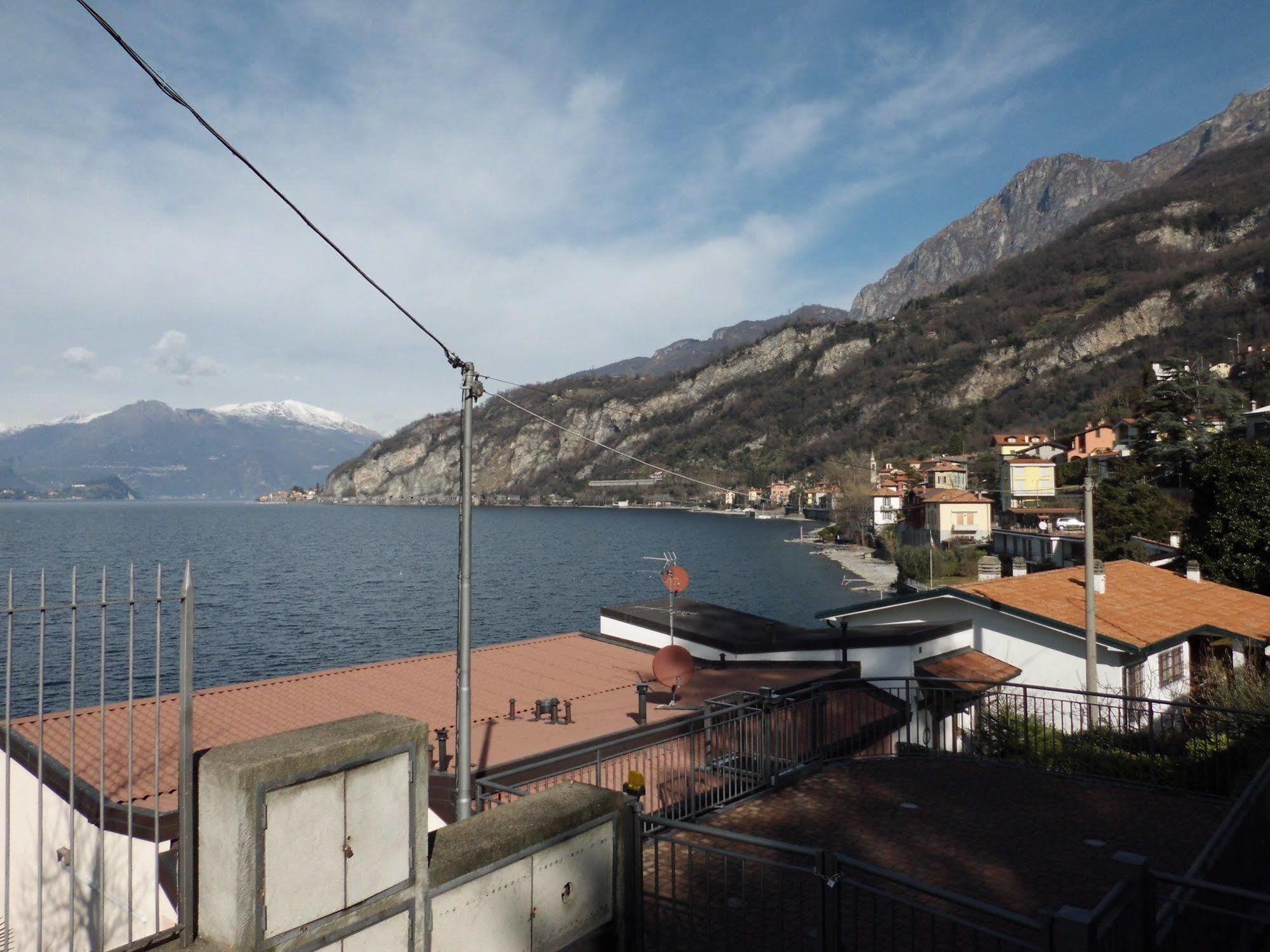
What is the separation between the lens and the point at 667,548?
12050 cm

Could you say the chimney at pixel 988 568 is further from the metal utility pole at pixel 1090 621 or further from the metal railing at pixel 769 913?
the metal railing at pixel 769 913

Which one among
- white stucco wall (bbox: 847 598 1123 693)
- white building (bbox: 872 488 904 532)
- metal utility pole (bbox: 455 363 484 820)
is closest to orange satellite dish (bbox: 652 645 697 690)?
white stucco wall (bbox: 847 598 1123 693)

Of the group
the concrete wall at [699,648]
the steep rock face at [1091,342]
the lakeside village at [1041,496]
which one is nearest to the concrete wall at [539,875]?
the concrete wall at [699,648]

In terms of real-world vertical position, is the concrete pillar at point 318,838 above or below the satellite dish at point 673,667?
above

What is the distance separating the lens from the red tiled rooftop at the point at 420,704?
12984 mm

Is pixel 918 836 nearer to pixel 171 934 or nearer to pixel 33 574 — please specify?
pixel 171 934

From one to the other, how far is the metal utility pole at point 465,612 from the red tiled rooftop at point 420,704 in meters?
2.87

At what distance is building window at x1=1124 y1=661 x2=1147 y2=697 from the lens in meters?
19.9

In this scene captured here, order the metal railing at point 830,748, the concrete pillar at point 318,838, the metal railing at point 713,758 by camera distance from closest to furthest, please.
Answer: the concrete pillar at point 318,838 < the metal railing at point 713,758 < the metal railing at point 830,748

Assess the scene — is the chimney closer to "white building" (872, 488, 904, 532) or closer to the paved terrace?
the paved terrace

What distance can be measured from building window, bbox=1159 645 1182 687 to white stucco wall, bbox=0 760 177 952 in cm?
2172

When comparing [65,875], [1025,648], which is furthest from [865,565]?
[65,875]

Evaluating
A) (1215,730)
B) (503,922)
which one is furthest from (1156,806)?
(503,922)

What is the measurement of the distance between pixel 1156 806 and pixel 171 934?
10747mm
